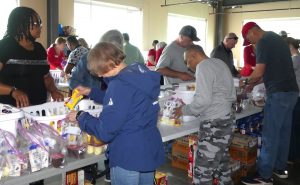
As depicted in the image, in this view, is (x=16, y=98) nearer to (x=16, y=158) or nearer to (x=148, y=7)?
(x=16, y=158)

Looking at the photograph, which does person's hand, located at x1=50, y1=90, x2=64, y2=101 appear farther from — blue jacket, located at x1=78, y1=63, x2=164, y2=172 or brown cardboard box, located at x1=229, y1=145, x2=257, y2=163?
brown cardboard box, located at x1=229, y1=145, x2=257, y2=163

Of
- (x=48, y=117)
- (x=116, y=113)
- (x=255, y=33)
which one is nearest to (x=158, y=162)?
(x=116, y=113)

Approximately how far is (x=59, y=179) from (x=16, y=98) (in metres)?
1.13

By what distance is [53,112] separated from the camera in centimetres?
202

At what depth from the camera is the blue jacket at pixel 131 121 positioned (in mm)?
1473

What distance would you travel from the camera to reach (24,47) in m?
2.16

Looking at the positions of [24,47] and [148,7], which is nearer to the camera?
[24,47]

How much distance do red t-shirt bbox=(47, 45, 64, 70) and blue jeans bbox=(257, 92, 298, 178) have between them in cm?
398

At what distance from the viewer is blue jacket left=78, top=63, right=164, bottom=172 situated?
58.0 inches

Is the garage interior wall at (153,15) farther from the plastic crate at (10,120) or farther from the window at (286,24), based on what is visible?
the plastic crate at (10,120)

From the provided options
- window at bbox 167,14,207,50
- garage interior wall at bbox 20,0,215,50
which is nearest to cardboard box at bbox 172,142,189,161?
garage interior wall at bbox 20,0,215,50

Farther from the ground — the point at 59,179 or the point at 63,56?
the point at 63,56

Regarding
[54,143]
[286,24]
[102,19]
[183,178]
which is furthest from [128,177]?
[286,24]

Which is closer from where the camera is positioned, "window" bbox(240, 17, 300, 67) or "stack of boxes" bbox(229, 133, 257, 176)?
"stack of boxes" bbox(229, 133, 257, 176)
